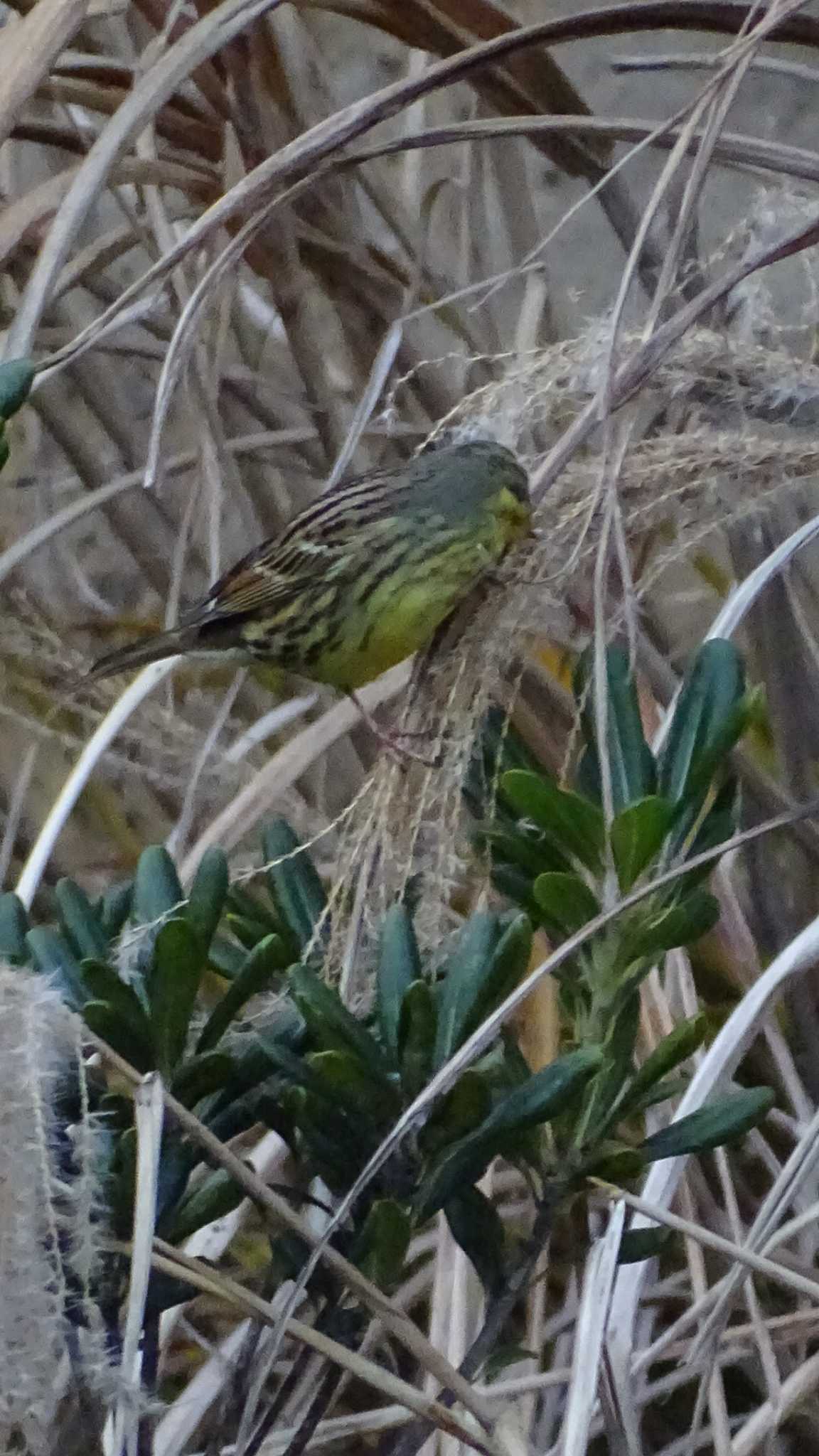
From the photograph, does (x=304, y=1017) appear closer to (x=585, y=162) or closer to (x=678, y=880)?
(x=678, y=880)

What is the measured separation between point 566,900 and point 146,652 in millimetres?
520

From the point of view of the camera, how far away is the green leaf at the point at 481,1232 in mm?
553

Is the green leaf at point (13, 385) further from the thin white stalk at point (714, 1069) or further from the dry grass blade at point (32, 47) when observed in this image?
the thin white stalk at point (714, 1069)

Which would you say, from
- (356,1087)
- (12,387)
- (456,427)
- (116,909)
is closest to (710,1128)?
(356,1087)

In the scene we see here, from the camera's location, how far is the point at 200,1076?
507mm

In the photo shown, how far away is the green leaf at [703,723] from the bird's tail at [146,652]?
486mm

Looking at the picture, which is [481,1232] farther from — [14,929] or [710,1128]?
[14,929]

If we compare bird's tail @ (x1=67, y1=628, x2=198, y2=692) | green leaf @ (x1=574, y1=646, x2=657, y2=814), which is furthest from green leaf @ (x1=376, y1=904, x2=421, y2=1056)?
bird's tail @ (x1=67, y1=628, x2=198, y2=692)

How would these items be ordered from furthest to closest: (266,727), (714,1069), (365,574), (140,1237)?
(266,727)
(365,574)
(714,1069)
(140,1237)

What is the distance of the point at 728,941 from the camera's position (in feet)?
3.55

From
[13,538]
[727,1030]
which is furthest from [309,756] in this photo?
[13,538]

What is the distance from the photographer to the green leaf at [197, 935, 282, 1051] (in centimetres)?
51

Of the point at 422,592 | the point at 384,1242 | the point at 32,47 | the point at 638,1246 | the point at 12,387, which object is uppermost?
the point at 32,47

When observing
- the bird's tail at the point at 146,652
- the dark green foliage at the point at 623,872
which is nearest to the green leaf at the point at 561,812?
the dark green foliage at the point at 623,872
